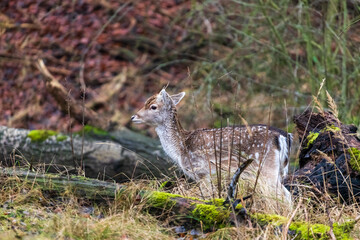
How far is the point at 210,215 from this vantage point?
4.89 m

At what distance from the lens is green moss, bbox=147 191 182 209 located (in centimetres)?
507

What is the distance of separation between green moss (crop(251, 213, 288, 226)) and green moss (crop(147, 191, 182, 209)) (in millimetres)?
750

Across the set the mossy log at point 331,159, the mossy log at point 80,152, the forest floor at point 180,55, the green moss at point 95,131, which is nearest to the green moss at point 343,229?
the mossy log at point 331,159

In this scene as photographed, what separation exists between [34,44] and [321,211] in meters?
10.4

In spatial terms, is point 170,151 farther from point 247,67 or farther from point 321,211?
point 247,67

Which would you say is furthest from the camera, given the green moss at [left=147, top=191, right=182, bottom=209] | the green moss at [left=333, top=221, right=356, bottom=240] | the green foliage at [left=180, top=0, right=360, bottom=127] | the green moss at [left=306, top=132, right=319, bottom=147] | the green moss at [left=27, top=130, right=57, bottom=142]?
the green foliage at [left=180, top=0, right=360, bottom=127]

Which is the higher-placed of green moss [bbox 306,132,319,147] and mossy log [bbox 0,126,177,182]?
green moss [bbox 306,132,319,147]

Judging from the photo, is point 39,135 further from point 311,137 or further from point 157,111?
point 311,137

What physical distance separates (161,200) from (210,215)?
484 millimetres

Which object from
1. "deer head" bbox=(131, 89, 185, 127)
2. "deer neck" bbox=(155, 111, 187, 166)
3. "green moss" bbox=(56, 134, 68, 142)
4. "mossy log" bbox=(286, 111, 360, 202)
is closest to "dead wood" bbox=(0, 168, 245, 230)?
"mossy log" bbox=(286, 111, 360, 202)

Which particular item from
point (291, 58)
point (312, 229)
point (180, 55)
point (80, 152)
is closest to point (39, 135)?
point (80, 152)

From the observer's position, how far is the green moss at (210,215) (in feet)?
15.9

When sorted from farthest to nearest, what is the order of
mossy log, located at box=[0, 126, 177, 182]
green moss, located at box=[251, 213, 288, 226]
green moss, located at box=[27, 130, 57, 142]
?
green moss, located at box=[27, 130, 57, 142], mossy log, located at box=[0, 126, 177, 182], green moss, located at box=[251, 213, 288, 226]

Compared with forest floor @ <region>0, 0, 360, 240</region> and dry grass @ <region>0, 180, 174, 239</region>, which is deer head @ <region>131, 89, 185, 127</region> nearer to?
forest floor @ <region>0, 0, 360, 240</region>
